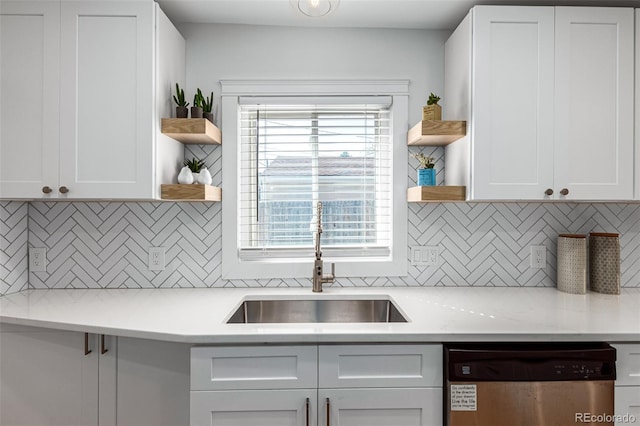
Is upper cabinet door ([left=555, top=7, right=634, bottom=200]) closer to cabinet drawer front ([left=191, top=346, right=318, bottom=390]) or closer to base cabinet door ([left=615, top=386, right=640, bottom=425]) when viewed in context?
base cabinet door ([left=615, top=386, right=640, bottom=425])

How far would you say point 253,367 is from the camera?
140cm

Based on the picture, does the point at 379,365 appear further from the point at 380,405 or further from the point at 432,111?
the point at 432,111

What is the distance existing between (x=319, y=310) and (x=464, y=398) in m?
0.84

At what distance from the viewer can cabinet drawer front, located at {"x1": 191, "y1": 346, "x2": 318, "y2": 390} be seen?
54.3 inches

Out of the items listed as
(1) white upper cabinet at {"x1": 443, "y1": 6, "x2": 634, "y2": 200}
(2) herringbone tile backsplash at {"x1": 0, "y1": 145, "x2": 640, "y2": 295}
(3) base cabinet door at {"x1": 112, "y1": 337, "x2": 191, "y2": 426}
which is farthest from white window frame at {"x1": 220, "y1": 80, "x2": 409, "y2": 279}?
(3) base cabinet door at {"x1": 112, "y1": 337, "x2": 191, "y2": 426}

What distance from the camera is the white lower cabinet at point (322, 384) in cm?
138

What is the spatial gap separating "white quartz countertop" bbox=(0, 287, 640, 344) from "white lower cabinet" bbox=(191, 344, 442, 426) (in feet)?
0.21

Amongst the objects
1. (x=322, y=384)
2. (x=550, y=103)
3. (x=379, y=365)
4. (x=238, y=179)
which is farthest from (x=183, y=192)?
(x=550, y=103)

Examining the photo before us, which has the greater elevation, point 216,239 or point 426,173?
point 426,173

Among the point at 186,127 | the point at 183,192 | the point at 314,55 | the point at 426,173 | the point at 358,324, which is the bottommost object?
the point at 358,324

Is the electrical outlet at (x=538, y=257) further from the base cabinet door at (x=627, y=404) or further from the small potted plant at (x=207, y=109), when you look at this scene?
the small potted plant at (x=207, y=109)

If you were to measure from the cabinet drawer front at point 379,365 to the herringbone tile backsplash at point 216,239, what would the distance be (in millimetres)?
761

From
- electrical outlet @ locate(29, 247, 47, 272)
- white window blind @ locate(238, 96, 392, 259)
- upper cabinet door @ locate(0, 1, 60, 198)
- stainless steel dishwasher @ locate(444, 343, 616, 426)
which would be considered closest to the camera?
stainless steel dishwasher @ locate(444, 343, 616, 426)

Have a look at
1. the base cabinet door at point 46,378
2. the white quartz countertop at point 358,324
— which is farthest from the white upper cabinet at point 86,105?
the base cabinet door at point 46,378
